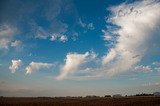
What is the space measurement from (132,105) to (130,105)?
0.57 metres

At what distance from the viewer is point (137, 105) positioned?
201ft

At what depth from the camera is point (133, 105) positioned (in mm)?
61594

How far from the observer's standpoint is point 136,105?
61375 millimetres

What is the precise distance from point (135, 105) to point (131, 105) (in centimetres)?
97

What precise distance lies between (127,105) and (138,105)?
2649 millimetres

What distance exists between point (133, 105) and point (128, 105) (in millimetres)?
1390

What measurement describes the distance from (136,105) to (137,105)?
23 cm

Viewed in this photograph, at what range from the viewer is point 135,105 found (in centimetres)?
6138

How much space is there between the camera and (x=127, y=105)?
60.9 m

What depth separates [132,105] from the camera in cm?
6172

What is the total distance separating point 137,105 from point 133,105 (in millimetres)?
941

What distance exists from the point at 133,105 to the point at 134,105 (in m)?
0.26

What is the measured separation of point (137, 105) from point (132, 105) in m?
1.19

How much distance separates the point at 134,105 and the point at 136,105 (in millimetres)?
469
